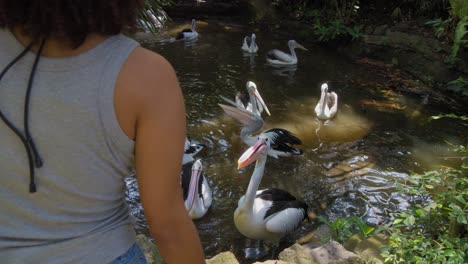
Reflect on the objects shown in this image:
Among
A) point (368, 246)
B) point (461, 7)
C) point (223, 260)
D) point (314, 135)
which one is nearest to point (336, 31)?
point (461, 7)

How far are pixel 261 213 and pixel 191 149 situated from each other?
5.11ft

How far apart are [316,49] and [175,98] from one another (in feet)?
33.5

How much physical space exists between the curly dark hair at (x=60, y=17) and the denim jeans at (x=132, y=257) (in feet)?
1.46

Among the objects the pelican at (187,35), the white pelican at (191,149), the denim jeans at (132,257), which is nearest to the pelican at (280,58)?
the pelican at (187,35)

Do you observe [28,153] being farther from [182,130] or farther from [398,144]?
[398,144]

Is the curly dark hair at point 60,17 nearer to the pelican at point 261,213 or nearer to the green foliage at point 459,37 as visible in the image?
the pelican at point 261,213

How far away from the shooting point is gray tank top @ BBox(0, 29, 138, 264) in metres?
0.81

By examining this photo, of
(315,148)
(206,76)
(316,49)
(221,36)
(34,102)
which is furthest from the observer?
(221,36)

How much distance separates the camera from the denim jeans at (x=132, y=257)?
0.94 metres

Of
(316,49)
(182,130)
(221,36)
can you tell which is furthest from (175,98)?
(221,36)

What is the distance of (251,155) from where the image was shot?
13.0 feet

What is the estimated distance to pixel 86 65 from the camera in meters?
0.82

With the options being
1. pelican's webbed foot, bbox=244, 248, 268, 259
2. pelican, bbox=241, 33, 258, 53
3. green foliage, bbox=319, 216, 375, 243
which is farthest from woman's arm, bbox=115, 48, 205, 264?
pelican, bbox=241, 33, 258, 53

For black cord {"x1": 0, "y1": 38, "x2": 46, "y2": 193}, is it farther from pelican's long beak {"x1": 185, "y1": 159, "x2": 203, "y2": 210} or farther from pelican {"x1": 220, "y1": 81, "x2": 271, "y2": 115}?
pelican {"x1": 220, "y1": 81, "x2": 271, "y2": 115}
